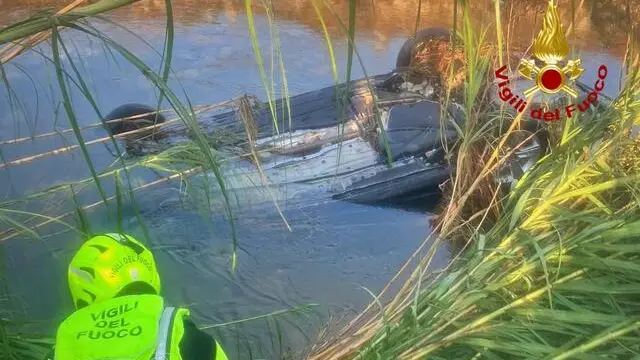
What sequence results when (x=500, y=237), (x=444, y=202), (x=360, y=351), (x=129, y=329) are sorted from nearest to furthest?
(x=129, y=329) → (x=360, y=351) → (x=500, y=237) → (x=444, y=202)

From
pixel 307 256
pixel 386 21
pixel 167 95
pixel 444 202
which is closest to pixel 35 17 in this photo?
pixel 167 95

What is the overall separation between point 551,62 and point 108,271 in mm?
1845

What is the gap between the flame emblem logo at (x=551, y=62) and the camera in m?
2.23

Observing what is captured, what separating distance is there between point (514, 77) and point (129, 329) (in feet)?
8.23

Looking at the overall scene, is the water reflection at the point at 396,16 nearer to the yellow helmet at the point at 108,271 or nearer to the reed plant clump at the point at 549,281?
the reed plant clump at the point at 549,281

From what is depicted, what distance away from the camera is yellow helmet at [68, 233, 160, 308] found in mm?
1457

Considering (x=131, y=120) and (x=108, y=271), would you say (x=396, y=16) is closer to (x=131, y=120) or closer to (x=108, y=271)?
(x=131, y=120)

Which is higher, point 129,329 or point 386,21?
point 129,329

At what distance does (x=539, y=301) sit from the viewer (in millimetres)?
1696

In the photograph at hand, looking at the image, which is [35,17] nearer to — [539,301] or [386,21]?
[539,301]

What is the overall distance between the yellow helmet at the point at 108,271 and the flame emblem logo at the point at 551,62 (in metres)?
1.31

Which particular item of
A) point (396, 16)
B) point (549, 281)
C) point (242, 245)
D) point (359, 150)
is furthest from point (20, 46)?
point (396, 16)

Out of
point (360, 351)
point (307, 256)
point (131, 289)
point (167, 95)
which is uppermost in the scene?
point (167, 95)

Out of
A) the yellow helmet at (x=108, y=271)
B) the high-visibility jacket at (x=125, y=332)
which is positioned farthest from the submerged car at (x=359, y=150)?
the high-visibility jacket at (x=125, y=332)
